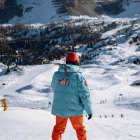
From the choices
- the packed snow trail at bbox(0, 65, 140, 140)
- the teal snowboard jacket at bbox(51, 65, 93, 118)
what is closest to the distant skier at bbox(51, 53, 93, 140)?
the teal snowboard jacket at bbox(51, 65, 93, 118)

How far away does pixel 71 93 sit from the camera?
4.56m

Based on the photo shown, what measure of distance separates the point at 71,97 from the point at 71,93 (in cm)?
9

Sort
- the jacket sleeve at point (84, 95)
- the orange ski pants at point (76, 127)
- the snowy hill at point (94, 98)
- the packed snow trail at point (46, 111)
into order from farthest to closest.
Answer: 1. the snowy hill at point (94, 98)
2. the packed snow trail at point (46, 111)
3. the orange ski pants at point (76, 127)
4. the jacket sleeve at point (84, 95)

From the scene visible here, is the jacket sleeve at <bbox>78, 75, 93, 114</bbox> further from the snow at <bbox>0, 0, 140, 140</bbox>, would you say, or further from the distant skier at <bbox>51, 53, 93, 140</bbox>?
the snow at <bbox>0, 0, 140, 140</bbox>

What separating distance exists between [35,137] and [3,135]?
1.00 m

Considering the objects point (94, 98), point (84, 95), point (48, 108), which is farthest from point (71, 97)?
point (94, 98)

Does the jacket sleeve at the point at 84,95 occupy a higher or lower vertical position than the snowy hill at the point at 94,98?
higher

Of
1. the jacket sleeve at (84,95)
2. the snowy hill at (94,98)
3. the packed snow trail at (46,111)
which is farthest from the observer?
the snowy hill at (94,98)

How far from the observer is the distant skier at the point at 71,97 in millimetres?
4453

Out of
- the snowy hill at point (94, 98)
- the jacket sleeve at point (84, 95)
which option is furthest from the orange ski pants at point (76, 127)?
the snowy hill at point (94, 98)

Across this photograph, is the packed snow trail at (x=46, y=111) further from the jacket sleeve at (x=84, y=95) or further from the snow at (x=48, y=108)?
the jacket sleeve at (x=84, y=95)

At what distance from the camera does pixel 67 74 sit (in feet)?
15.0

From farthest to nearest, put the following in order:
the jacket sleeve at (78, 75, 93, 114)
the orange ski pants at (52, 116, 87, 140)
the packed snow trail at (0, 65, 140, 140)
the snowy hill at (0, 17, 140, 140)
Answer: the snowy hill at (0, 17, 140, 140) → the packed snow trail at (0, 65, 140, 140) → the orange ski pants at (52, 116, 87, 140) → the jacket sleeve at (78, 75, 93, 114)

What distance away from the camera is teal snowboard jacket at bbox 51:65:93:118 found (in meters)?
4.45
